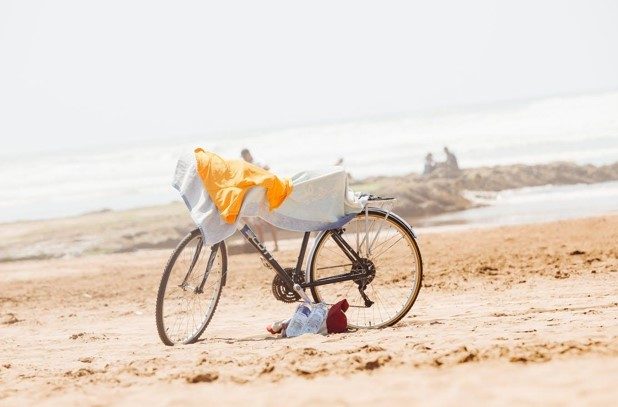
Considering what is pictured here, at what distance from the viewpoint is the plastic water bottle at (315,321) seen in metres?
6.76

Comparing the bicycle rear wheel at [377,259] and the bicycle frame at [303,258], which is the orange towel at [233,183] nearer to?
the bicycle frame at [303,258]

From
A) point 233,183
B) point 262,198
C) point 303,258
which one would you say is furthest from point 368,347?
point 233,183

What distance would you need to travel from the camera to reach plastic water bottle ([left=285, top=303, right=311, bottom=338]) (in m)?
6.79

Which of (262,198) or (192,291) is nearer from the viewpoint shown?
(262,198)

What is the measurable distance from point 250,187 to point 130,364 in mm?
1629

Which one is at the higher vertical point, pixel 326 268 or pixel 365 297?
pixel 326 268

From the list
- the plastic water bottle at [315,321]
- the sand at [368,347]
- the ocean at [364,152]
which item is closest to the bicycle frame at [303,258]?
the plastic water bottle at [315,321]

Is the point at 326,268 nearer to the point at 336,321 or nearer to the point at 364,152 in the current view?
the point at 336,321

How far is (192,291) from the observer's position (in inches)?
274

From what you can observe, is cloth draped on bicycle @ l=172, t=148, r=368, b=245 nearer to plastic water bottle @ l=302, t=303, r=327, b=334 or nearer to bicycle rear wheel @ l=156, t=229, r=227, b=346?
bicycle rear wheel @ l=156, t=229, r=227, b=346

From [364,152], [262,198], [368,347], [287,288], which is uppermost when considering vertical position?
[262,198]

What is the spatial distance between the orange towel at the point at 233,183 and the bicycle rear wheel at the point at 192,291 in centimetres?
34

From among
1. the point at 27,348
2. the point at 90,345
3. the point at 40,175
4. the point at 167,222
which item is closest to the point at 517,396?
the point at 90,345

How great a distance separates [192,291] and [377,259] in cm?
144
